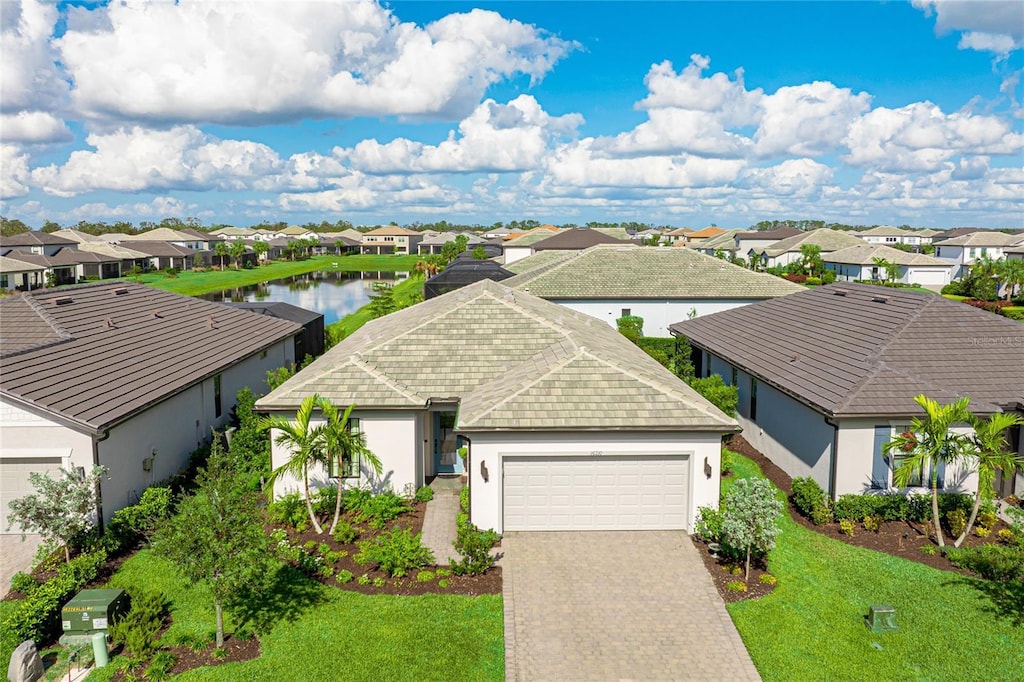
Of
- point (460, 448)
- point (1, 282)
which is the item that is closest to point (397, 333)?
point (460, 448)

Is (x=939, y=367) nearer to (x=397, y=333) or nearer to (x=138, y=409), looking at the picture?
(x=397, y=333)

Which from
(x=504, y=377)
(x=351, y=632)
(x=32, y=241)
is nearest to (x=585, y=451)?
(x=504, y=377)

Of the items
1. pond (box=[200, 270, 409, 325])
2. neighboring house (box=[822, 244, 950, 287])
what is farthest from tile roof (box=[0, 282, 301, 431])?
neighboring house (box=[822, 244, 950, 287])

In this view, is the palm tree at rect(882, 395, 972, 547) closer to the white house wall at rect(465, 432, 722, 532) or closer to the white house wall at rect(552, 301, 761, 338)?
the white house wall at rect(465, 432, 722, 532)

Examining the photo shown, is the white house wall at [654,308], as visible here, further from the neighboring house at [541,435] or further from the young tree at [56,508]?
the young tree at [56,508]

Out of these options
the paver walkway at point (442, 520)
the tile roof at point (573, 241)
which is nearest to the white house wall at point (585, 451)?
the paver walkway at point (442, 520)

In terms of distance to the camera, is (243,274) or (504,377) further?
(243,274)

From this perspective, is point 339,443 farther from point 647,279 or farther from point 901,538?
point 647,279

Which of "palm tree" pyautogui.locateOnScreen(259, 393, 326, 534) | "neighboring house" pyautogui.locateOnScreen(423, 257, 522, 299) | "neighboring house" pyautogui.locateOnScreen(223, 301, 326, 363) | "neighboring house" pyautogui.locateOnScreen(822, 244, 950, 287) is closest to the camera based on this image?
"palm tree" pyautogui.locateOnScreen(259, 393, 326, 534)
